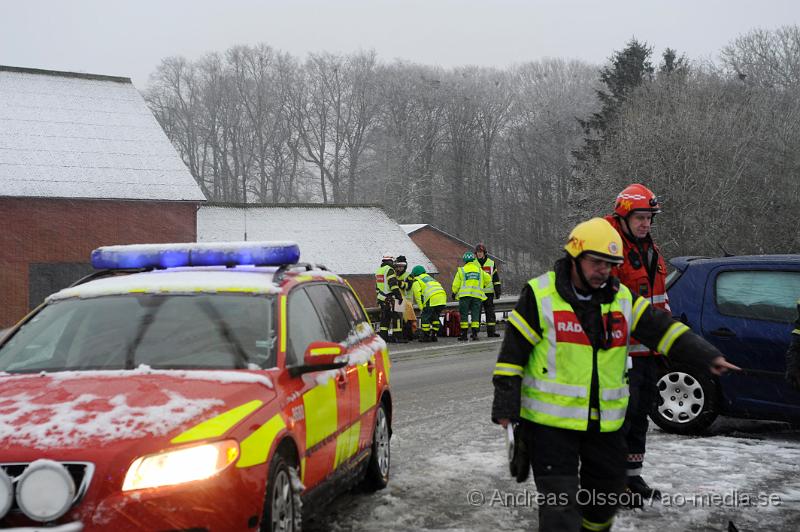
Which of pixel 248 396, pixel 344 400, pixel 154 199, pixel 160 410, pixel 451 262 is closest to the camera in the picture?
pixel 160 410

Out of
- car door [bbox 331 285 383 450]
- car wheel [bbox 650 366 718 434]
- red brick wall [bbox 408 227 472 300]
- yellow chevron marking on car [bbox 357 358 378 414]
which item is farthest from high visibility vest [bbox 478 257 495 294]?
red brick wall [bbox 408 227 472 300]

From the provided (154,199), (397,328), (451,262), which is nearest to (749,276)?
(397,328)

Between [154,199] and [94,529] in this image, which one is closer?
[94,529]

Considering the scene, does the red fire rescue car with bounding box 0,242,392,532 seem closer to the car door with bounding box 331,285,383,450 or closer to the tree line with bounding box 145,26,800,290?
the car door with bounding box 331,285,383,450

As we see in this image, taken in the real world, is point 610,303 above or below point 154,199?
below

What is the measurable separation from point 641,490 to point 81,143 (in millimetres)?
37090

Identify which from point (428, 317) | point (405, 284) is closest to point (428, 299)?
point (428, 317)

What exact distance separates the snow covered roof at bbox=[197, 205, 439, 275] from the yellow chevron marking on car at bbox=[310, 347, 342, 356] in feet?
139

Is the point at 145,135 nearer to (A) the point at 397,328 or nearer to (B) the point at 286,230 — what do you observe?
(B) the point at 286,230

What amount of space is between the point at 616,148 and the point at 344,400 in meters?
42.2

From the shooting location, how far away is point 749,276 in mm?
8852

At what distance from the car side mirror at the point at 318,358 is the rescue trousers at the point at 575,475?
126 cm

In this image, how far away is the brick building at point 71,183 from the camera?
36406 millimetres

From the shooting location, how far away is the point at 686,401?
351 inches
